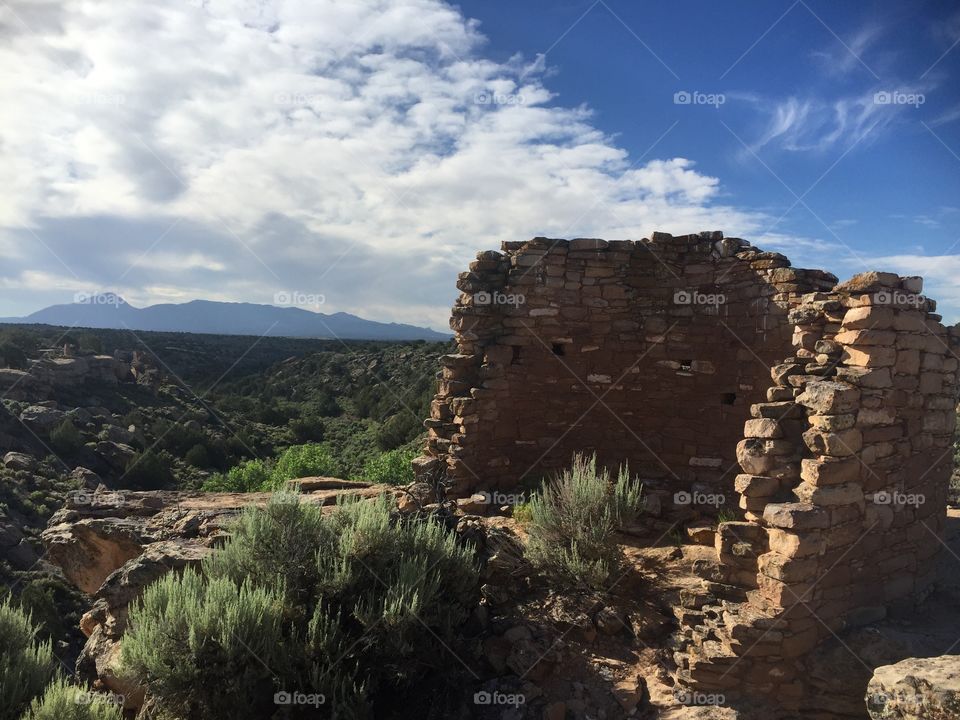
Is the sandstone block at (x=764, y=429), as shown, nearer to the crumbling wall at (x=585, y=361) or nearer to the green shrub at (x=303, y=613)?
the crumbling wall at (x=585, y=361)

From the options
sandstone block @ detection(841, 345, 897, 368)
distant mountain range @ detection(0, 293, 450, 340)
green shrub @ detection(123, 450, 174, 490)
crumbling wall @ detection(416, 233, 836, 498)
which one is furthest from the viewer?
distant mountain range @ detection(0, 293, 450, 340)

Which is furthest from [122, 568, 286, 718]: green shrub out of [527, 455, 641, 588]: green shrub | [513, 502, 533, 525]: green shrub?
[513, 502, 533, 525]: green shrub

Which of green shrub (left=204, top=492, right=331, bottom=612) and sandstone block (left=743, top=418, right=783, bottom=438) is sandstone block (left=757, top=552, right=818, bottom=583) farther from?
green shrub (left=204, top=492, right=331, bottom=612)

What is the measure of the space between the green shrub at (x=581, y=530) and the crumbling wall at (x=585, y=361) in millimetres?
1856

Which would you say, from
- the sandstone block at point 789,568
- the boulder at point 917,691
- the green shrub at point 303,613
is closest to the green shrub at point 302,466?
the green shrub at point 303,613

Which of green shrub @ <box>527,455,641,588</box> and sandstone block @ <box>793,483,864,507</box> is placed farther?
green shrub @ <box>527,455,641,588</box>

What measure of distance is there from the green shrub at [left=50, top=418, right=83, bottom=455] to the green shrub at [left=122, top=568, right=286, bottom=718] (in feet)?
59.0

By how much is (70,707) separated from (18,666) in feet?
3.70

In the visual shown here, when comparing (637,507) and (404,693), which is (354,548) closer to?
(404,693)

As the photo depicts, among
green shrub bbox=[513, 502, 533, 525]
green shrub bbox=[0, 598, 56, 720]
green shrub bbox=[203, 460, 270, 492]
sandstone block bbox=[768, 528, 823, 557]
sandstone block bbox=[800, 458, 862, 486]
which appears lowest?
green shrub bbox=[0, 598, 56, 720]

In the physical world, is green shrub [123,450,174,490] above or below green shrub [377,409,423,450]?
below

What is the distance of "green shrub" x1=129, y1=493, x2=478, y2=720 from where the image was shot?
462 centimetres

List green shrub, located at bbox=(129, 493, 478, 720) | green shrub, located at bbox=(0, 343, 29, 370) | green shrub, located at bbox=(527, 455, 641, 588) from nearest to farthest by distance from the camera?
green shrub, located at bbox=(129, 493, 478, 720) < green shrub, located at bbox=(527, 455, 641, 588) < green shrub, located at bbox=(0, 343, 29, 370)

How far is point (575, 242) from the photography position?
335 inches
